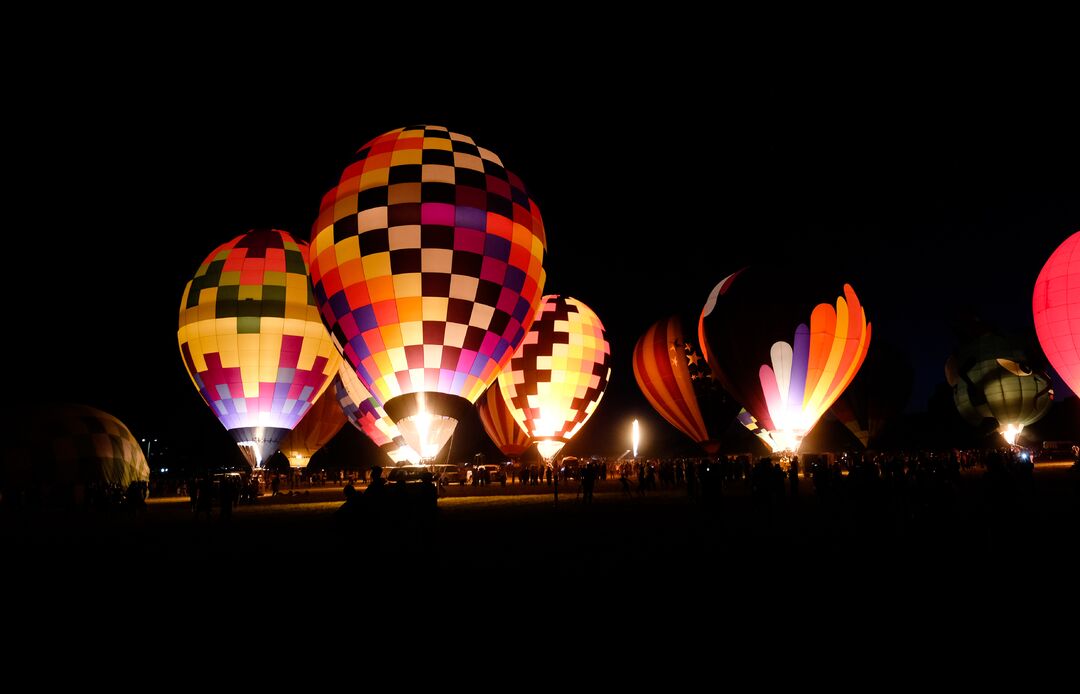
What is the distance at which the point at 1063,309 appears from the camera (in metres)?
24.2

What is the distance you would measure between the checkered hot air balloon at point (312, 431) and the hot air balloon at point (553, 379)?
35.1ft

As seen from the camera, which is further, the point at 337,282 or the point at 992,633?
the point at 337,282

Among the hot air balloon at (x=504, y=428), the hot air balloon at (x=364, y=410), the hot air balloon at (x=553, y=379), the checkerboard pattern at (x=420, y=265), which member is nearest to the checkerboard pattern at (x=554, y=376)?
the hot air balloon at (x=553, y=379)

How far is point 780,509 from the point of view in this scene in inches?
458

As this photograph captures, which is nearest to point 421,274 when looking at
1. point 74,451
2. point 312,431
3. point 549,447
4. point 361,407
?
point 74,451

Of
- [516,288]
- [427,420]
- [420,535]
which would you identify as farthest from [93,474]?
[420,535]

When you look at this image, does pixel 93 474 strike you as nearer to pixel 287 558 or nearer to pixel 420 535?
pixel 287 558

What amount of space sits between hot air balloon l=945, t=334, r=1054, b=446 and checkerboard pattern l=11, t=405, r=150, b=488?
42366 millimetres

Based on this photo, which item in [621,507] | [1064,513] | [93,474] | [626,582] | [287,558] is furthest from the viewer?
[93,474]

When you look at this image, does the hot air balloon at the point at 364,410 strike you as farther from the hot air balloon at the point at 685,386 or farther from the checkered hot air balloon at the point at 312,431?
the hot air balloon at the point at 685,386

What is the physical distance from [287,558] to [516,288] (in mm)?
10037

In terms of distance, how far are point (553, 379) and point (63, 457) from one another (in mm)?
16704

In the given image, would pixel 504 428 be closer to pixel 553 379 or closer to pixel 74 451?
pixel 553 379

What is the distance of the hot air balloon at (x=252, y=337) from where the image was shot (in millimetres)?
20703
